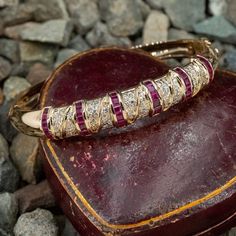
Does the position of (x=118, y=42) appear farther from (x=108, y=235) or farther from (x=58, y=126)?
(x=108, y=235)

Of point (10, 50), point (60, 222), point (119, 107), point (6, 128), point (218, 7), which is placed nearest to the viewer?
point (119, 107)

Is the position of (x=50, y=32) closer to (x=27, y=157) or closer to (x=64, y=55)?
(x=64, y=55)

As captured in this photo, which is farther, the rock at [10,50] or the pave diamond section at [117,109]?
the rock at [10,50]

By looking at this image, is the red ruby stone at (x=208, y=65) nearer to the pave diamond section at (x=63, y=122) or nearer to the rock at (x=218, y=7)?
the pave diamond section at (x=63, y=122)

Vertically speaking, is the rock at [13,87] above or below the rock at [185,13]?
below

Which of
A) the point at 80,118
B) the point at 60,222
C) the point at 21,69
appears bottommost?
the point at 60,222

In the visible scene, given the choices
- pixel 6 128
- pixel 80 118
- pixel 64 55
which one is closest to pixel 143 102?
pixel 80 118

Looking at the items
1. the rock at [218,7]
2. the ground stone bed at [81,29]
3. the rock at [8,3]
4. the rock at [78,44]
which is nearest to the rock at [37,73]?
the ground stone bed at [81,29]

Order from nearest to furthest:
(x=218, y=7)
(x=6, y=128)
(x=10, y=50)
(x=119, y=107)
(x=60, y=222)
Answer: (x=119, y=107)
(x=60, y=222)
(x=6, y=128)
(x=10, y=50)
(x=218, y=7)
